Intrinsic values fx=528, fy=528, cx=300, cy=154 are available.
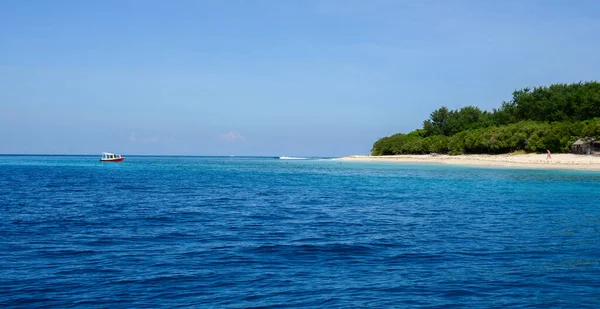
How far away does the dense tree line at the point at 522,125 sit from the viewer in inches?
3300

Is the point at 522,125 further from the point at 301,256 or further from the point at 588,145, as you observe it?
the point at 301,256

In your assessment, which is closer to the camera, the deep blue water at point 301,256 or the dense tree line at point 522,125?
the deep blue water at point 301,256

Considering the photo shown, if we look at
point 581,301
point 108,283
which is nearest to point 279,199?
point 108,283

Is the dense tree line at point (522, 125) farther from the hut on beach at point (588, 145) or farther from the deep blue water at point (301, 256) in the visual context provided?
the deep blue water at point (301, 256)

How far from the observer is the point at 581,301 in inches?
373

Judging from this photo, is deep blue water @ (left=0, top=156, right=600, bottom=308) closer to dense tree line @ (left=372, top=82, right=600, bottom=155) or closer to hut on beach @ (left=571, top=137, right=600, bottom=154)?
hut on beach @ (left=571, top=137, right=600, bottom=154)

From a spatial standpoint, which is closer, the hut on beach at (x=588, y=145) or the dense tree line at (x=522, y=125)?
the hut on beach at (x=588, y=145)

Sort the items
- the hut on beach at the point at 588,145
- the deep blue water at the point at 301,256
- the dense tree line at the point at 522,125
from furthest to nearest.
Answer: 1. the dense tree line at the point at 522,125
2. the hut on beach at the point at 588,145
3. the deep blue water at the point at 301,256

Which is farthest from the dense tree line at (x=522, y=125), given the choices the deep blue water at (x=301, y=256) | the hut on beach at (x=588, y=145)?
the deep blue water at (x=301, y=256)

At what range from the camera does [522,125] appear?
98250 millimetres

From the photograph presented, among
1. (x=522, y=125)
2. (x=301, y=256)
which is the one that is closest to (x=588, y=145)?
(x=522, y=125)

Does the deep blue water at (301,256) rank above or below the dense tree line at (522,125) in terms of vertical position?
below

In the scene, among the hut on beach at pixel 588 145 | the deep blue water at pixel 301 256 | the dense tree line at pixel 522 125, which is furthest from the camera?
the dense tree line at pixel 522 125

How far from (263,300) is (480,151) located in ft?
350
